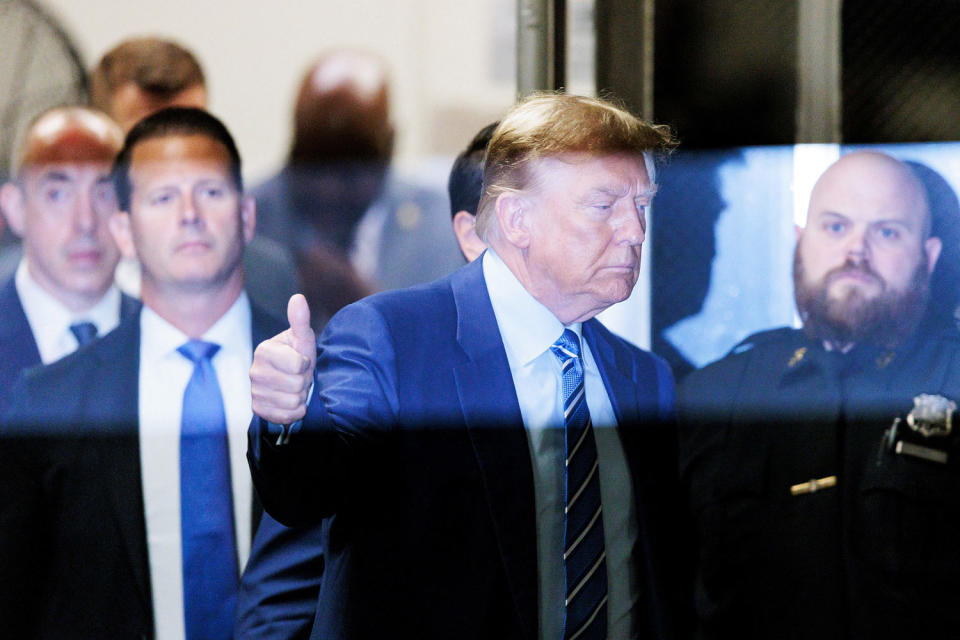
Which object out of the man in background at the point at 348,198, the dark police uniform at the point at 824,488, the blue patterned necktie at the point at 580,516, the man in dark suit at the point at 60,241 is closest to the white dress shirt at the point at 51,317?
the man in dark suit at the point at 60,241

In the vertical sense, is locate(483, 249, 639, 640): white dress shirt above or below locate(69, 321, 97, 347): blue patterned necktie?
below

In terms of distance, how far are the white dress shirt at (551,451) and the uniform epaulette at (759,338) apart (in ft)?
1.12

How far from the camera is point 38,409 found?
6.60ft

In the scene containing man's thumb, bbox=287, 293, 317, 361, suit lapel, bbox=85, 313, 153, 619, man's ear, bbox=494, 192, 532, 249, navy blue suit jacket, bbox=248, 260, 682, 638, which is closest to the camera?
man's thumb, bbox=287, 293, 317, 361

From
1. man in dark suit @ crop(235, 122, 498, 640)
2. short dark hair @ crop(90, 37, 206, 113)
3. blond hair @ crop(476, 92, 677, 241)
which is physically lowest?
man in dark suit @ crop(235, 122, 498, 640)

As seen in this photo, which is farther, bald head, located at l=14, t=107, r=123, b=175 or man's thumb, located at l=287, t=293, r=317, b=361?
bald head, located at l=14, t=107, r=123, b=175

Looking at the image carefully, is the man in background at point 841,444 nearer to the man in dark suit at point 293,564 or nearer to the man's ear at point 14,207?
the man in dark suit at point 293,564

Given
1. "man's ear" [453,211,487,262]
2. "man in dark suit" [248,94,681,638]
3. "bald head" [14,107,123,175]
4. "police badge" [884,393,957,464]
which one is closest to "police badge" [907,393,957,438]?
"police badge" [884,393,957,464]

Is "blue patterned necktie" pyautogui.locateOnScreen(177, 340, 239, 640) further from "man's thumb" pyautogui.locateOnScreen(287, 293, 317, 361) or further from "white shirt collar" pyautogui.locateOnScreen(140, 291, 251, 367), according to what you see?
"man's thumb" pyautogui.locateOnScreen(287, 293, 317, 361)

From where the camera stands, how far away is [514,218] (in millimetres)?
1910

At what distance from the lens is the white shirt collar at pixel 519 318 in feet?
6.20

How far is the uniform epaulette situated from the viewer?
6.84ft

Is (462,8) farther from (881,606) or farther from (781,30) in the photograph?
(881,606)

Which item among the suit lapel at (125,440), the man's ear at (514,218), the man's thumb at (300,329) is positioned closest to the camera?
the man's thumb at (300,329)
